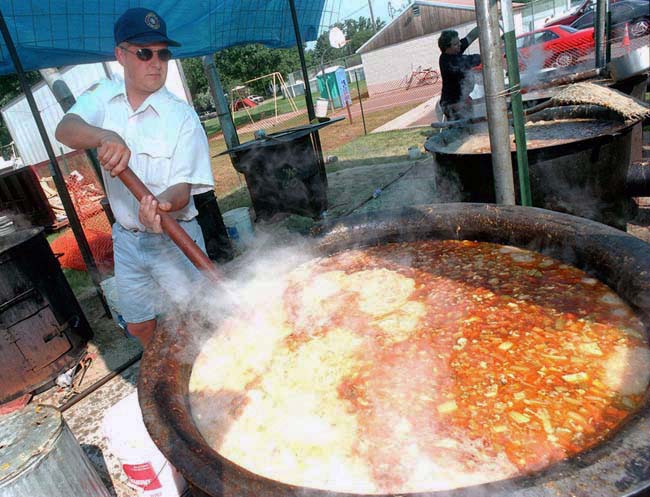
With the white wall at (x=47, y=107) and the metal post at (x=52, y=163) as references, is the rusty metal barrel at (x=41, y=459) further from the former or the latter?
the white wall at (x=47, y=107)

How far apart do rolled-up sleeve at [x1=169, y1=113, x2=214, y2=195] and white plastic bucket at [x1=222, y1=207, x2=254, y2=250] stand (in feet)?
11.8

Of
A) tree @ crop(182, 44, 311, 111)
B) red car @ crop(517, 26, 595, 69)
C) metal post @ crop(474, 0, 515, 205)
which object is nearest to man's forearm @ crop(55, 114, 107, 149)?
metal post @ crop(474, 0, 515, 205)

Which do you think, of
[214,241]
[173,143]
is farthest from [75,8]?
[173,143]

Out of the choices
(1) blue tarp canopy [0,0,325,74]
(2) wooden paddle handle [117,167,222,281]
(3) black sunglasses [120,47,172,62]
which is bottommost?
(2) wooden paddle handle [117,167,222,281]

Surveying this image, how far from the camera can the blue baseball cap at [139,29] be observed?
2377mm

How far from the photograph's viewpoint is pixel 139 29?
238cm

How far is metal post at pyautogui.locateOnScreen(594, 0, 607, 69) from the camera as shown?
6988 mm

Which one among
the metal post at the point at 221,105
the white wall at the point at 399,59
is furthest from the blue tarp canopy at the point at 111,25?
the white wall at the point at 399,59

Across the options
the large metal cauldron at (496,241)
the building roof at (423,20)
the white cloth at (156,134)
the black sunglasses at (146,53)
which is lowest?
the large metal cauldron at (496,241)

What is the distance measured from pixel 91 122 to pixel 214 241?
3.33 meters

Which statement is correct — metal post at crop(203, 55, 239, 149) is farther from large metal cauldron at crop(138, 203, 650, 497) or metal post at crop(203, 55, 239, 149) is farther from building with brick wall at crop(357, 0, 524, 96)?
building with brick wall at crop(357, 0, 524, 96)

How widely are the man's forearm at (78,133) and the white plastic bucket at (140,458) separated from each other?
1.50m

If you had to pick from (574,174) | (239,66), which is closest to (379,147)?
(574,174)

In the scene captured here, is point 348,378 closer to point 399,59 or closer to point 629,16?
point 629,16
